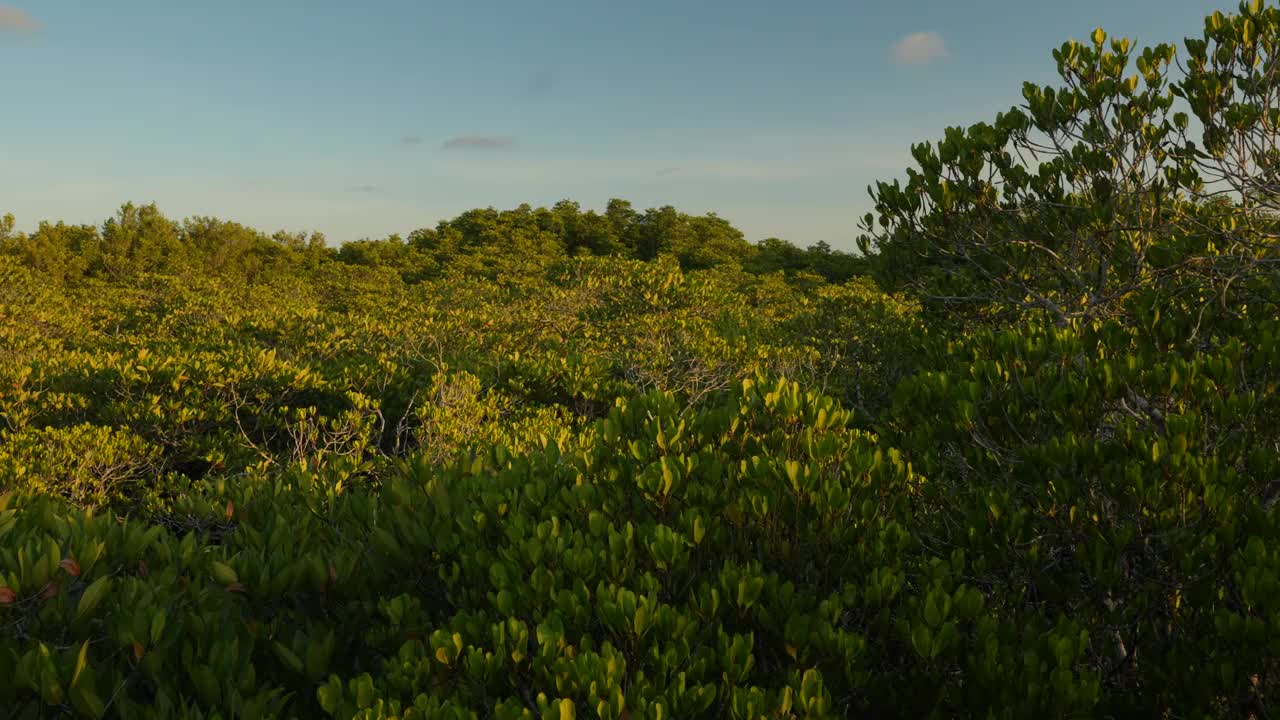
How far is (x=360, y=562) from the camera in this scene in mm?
5121

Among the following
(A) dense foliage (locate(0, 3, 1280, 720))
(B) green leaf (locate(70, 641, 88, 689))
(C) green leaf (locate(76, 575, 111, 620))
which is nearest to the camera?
(B) green leaf (locate(70, 641, 88, 689))

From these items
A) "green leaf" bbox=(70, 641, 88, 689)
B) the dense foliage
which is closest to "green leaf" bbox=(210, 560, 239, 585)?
the dense foliage

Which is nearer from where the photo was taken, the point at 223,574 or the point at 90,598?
the point at 90,598

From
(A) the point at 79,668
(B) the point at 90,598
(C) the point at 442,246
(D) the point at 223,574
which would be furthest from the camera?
(C) the point at 442,246

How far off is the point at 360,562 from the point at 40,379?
12879mm

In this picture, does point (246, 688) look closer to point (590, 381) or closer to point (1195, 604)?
point (1195, 604)

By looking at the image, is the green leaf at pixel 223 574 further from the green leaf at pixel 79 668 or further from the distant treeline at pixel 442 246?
the distant treeline at pixel 442 246

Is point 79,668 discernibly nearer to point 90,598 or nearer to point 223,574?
point 90,598

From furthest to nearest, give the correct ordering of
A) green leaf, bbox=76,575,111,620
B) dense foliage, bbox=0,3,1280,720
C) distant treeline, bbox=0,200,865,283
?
1. distant treeline, bbox=0,200,865,283
2. green leaf, bbox=76,575,111,620
3. dense foliage, bbox=0,3,1280,720

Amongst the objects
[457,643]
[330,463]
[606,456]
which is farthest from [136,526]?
[330,463]

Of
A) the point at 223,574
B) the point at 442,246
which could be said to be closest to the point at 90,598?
the point at 223,574

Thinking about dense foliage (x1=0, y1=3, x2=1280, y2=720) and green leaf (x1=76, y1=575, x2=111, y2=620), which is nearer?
dense foliage (x1=0, y1=3, x2=1280, y2=720)

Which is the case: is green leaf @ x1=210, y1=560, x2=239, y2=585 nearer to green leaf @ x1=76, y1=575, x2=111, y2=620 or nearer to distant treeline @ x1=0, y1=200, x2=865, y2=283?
green leaf @ x1=76, y1=575, x2=111, y2=620

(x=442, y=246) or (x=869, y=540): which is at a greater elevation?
(x=442, y=246)
